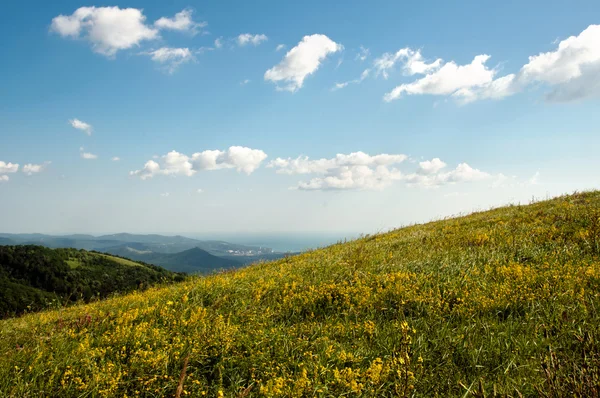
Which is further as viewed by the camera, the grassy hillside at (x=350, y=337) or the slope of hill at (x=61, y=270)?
the slope of hill at (x=61, y=270)

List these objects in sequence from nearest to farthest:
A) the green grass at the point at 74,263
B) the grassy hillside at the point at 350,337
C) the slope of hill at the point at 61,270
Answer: the grassy hillside at the point at 350,337
the slope of hill at the point at 61,270
the green grass at the point at 74,263

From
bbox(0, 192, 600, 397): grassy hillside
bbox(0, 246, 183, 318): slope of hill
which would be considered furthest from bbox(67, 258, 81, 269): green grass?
bbox(0, 192, 600, 397): grassy hillside

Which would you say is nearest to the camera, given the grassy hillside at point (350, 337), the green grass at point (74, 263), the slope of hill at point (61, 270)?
the grassy hillside at point (350, 337)

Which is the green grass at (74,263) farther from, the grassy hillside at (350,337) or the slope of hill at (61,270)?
the grassy hillside at (350,337)

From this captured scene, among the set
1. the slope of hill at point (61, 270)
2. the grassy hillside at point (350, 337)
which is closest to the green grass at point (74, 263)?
the slope of hill at point (61, 270)

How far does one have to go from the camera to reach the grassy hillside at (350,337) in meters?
4.18

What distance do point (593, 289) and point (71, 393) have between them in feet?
30.1

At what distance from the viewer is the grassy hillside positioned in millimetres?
4176

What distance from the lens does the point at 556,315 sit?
18.0 ft

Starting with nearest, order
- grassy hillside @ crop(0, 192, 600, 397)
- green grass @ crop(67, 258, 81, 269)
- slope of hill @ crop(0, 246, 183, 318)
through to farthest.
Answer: grassy hillside @ crop(0, 192, 600, 397) → slope of hill @ crop(0, 246, 183, 318) → green grass @ crop(67, 258, 81, 269)

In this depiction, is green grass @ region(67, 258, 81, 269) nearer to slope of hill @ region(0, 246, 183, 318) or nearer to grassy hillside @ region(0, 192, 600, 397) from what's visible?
slope of hill @ region(0, 246, 183, 318)

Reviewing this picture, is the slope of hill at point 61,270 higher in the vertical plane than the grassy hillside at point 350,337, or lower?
lower

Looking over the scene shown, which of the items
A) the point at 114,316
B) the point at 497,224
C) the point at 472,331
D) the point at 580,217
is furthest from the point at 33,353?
the point at 580,217

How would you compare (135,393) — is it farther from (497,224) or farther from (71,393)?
(497,224)
